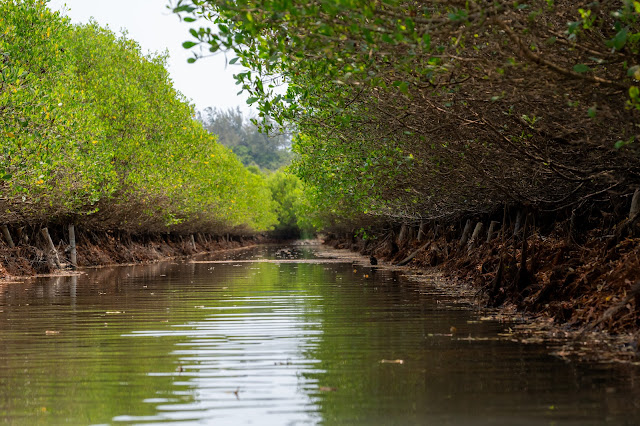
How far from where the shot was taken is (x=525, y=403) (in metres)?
5.76

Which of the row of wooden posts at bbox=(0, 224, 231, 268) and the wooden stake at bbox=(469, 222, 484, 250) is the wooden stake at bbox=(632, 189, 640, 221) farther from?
the row of wooden posts at bbox=(0, 224, 231, 268)

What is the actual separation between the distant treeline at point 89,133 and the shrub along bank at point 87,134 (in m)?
0.05

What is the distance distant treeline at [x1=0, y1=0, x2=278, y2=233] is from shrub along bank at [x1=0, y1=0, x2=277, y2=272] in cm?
5

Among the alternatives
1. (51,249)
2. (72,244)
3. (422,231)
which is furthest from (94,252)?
(422,231)

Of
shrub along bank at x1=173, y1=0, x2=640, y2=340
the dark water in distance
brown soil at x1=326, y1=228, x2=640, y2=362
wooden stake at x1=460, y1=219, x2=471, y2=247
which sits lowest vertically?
the dark water in distance

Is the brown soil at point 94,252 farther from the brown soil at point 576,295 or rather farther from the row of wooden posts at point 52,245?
the brown soil at point 576,295

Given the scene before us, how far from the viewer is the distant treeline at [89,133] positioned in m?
20.0

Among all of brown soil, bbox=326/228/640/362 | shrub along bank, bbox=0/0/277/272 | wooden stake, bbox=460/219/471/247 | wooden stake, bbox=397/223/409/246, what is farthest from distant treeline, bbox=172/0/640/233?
wooden stake, bbox=397/223/409/246

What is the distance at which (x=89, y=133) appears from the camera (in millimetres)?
27766

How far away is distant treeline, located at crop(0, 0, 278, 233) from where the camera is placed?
19984 millimetres

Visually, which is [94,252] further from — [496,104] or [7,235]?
[496,104]

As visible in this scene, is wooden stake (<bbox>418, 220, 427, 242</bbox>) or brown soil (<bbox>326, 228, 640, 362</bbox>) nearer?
brown soil (<bbox>326, 228, 640, 362</bbox>)

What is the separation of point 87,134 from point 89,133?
2.86 ft

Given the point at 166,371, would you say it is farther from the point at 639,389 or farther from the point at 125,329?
the point at 639,389
